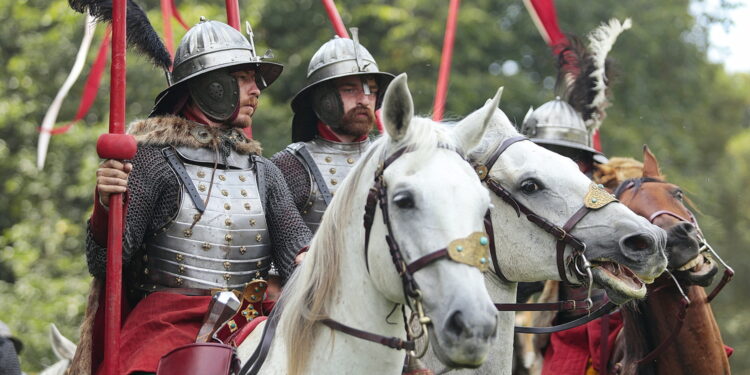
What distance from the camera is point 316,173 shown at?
256 inches

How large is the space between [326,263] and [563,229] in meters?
1.53

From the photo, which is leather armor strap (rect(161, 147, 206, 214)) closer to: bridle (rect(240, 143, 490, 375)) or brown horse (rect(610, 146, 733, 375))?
bridle (rect(240, 143, 490, 375))

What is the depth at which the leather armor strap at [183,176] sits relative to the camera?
4.87 m

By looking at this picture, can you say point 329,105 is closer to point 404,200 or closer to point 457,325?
point 404,200

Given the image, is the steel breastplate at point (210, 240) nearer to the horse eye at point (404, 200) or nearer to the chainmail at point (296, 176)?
the chainmail at point (296, 176)

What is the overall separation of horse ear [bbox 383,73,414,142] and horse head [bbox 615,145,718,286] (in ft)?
8.45

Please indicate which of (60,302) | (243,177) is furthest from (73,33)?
(243,177)

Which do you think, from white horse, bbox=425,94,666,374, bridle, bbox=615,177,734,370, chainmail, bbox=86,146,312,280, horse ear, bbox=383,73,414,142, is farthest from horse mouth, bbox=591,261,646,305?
horse ear, bbox=383,73,414,142

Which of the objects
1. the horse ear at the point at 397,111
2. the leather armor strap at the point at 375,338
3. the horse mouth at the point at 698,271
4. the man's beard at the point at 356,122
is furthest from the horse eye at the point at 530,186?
the man's beard at the point at 356,122

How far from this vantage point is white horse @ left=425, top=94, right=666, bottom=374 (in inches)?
193

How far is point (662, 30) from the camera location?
21203 millimetres

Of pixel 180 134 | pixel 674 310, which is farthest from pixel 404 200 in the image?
pixel 674 310

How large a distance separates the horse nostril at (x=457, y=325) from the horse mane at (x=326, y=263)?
0.61m

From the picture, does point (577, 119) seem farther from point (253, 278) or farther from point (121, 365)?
point (121, 365)
